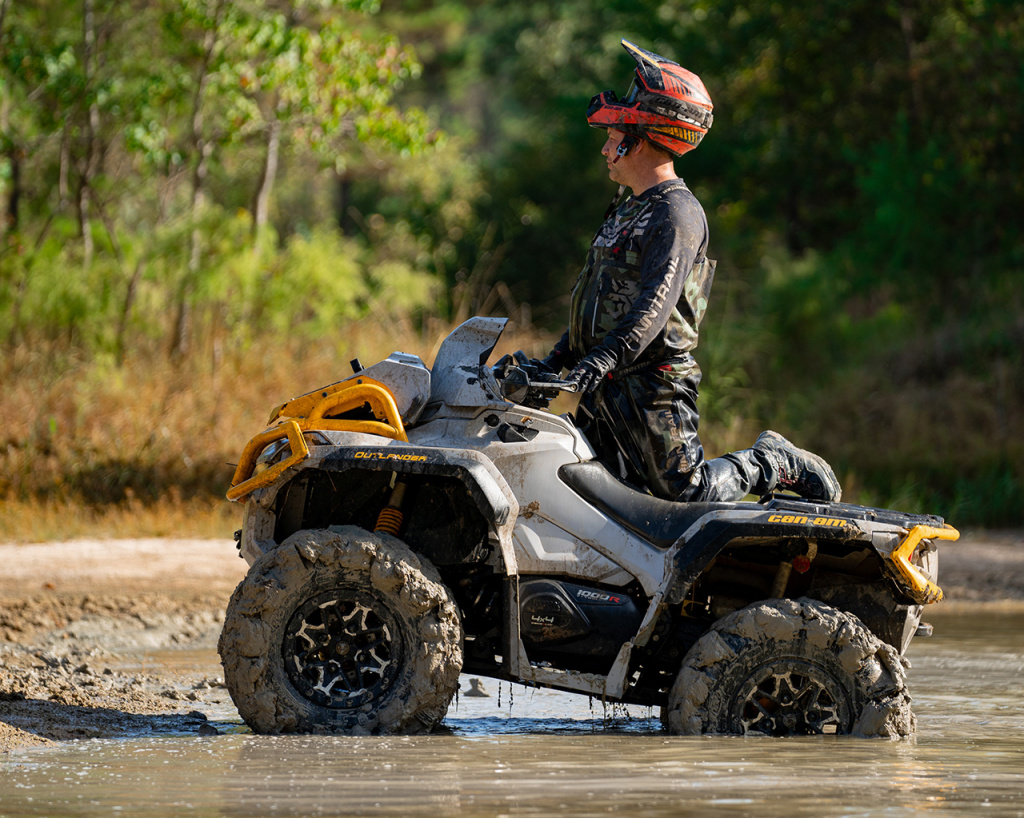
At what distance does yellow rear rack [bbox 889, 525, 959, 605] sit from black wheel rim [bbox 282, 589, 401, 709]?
172 cm

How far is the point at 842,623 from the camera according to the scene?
493cm

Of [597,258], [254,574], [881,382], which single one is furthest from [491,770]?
[881,382]

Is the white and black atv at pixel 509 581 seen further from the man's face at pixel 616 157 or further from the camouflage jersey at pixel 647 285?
the man's face at pixel 616 157

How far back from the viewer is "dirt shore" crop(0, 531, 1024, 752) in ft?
18.1

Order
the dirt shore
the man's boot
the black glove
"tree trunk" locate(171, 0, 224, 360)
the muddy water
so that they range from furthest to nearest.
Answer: "tree trunk" locate(171, 0, 224, 360) → the dirt shore → the man's boot → the black glove → the muddy water

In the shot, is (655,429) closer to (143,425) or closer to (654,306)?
(654,306)

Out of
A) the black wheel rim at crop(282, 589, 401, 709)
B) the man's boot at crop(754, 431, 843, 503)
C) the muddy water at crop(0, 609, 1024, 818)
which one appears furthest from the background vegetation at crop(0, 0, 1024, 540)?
the man's boot at crop(754, 431, 843, 503)

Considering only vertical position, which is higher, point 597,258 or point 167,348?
point 597,258

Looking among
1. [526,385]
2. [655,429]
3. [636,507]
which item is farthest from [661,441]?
[526,385]

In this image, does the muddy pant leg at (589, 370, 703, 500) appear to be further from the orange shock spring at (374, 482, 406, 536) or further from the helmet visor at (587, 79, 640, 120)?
the helmet visor at (587, 79, 640, 120)

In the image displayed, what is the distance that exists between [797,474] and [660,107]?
1431 mm

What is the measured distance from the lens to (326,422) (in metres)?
5.04

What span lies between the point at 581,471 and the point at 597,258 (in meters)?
0.81

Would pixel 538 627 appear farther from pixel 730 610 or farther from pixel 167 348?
pixel 167 348
